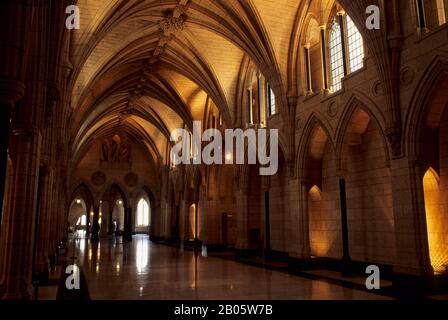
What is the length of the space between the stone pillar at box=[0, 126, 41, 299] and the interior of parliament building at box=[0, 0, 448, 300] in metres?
0.03

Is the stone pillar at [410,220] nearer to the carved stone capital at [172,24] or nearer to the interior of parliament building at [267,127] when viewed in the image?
the interior of parliament building at [267,127]

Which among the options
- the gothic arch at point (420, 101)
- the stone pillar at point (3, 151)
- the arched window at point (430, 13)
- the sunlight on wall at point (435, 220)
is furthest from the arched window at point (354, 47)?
the stone pillar at point (3, 151)

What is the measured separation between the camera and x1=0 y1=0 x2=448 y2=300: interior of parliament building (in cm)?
788

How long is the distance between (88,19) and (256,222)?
14005 mm

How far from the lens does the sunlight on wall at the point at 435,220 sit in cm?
1152

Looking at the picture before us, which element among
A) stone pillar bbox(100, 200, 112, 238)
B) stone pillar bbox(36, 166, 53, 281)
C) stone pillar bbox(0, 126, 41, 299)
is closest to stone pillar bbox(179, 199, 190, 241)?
stone pillar bbox(100, 200, 112, 238)

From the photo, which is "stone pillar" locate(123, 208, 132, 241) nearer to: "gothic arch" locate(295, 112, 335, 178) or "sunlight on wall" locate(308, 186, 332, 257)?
"sunlight on wall" locate(308, 186, 332, 257)

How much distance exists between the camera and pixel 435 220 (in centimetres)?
1172

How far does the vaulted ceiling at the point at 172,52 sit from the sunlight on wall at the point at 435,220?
7.05 metres

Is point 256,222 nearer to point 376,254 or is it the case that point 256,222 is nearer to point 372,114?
point 376,254

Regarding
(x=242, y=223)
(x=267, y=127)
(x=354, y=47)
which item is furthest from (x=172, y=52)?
(x=354, y=47)

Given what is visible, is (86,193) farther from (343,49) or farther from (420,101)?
(420,101)

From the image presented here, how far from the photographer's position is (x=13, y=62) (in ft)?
16.8
